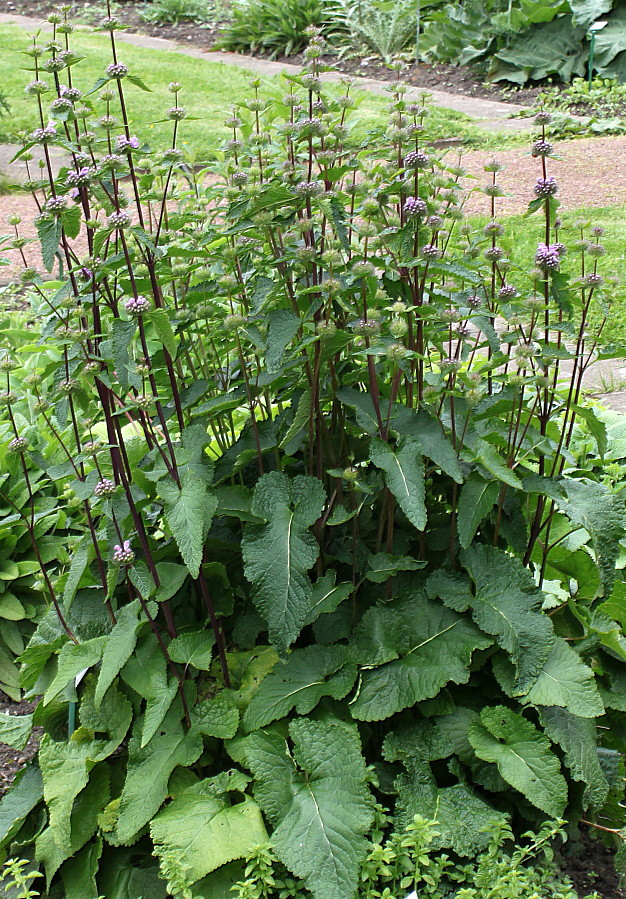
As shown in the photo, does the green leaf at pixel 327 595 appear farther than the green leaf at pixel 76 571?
No

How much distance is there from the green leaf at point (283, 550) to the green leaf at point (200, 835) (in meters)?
0.40

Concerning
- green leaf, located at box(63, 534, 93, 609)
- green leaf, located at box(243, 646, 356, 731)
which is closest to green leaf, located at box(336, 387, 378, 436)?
green leaf, located at box(243, 646, 356, 731)

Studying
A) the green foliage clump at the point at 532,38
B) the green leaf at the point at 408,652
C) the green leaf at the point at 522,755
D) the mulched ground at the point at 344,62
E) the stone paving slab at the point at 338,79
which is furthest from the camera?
the mulched ground at the point at 344,62

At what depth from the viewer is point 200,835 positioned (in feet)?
6.27

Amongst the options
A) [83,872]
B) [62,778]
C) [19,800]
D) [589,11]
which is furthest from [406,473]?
[589,11]

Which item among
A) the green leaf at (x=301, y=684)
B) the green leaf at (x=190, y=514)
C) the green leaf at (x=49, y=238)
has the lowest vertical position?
the green leaf at (x=301, y=684)

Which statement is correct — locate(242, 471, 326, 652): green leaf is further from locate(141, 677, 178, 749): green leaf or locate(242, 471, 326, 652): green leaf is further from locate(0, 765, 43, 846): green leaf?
locate(0, 765, 43, 846): green leaf

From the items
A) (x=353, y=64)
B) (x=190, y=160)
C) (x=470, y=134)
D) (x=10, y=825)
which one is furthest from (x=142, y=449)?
(x=353, y=64)

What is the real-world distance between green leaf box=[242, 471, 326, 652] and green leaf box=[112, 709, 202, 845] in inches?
16.1

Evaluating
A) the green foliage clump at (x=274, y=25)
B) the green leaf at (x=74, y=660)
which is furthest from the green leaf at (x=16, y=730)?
the green foliage clump at (x=274, y=25)

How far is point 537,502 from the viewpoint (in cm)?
226

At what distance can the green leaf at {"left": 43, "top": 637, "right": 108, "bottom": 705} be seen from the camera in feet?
7.18

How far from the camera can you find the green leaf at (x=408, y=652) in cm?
203

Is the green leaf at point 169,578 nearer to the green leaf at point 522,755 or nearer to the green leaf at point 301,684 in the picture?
the green leaf at point 301,684
